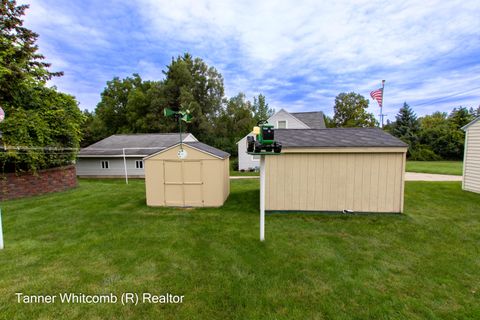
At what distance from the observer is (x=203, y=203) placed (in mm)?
6758

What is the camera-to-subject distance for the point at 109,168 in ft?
50.1

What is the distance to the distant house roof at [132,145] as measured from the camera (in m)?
14.9

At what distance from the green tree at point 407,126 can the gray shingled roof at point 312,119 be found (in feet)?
44.3

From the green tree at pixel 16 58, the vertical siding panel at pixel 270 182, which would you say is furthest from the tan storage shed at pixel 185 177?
the green tree at pixel 16 58

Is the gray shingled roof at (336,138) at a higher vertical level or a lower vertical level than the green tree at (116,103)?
lower

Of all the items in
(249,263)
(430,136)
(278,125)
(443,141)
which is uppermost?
(278,125)

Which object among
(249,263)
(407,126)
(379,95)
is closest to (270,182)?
(249,263)

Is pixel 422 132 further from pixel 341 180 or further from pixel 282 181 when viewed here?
pixel 282 181

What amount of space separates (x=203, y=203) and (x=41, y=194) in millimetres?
7469

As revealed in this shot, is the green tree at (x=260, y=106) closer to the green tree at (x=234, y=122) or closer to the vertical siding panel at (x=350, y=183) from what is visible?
the green tree at (x=234, y=122)

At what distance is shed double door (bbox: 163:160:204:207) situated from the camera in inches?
260

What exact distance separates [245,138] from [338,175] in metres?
11.8

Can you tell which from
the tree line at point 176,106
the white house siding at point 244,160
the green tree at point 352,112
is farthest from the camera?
the green tree at point 352,112

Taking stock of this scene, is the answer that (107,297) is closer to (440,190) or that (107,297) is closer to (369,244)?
(369,244)
